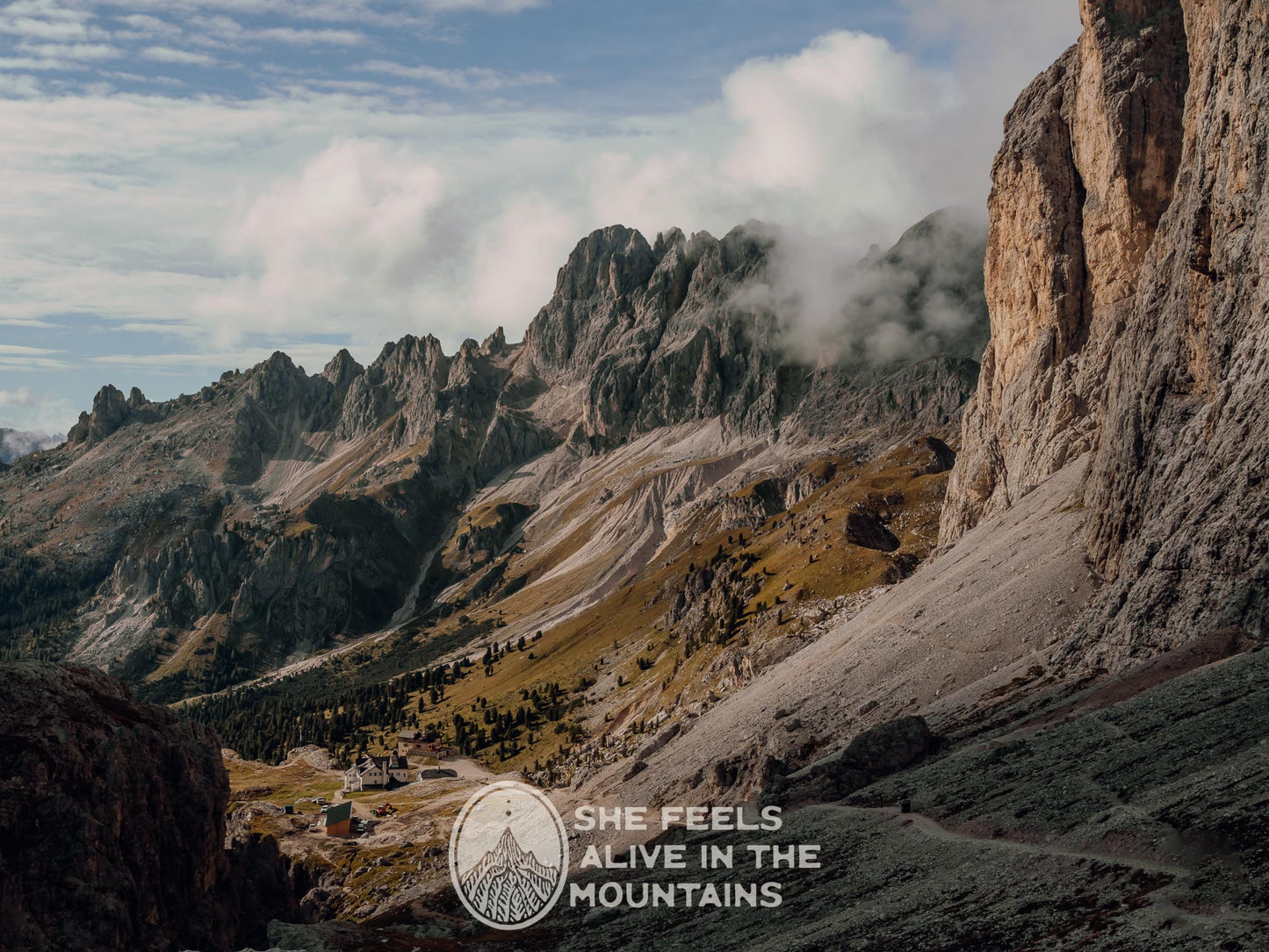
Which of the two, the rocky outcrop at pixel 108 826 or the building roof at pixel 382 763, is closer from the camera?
the rocky outcrop at pixel 108 826

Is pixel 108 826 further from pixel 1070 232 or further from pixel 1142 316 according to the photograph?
pixel 1070 232

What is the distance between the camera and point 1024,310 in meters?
131

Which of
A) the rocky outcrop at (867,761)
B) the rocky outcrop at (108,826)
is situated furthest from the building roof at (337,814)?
the rocky outcrop at (867,761)

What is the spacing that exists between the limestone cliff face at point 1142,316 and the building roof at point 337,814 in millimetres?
96799

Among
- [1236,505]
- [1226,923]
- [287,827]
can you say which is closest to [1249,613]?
[1236,505]

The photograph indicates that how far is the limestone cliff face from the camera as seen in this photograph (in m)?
69.5

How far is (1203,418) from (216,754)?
84175 mm

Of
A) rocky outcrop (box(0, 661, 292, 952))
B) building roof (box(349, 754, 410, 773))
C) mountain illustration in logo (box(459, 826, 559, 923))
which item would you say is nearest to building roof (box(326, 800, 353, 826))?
building roof (box(349, 754, 410, 773))

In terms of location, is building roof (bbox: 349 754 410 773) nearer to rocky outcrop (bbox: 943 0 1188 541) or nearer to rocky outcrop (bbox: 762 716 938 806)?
rocky outcrop (bbox: 943 0 1188 541)

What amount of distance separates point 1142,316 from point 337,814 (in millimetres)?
114827

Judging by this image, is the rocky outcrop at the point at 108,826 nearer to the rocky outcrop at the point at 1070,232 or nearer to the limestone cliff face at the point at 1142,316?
the limestone cliff face at the point at 1142,316

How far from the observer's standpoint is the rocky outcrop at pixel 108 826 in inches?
2271

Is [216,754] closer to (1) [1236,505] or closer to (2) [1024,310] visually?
(1) [1236,505]

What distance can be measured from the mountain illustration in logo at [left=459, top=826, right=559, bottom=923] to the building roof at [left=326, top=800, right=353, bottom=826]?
40.3 metres
